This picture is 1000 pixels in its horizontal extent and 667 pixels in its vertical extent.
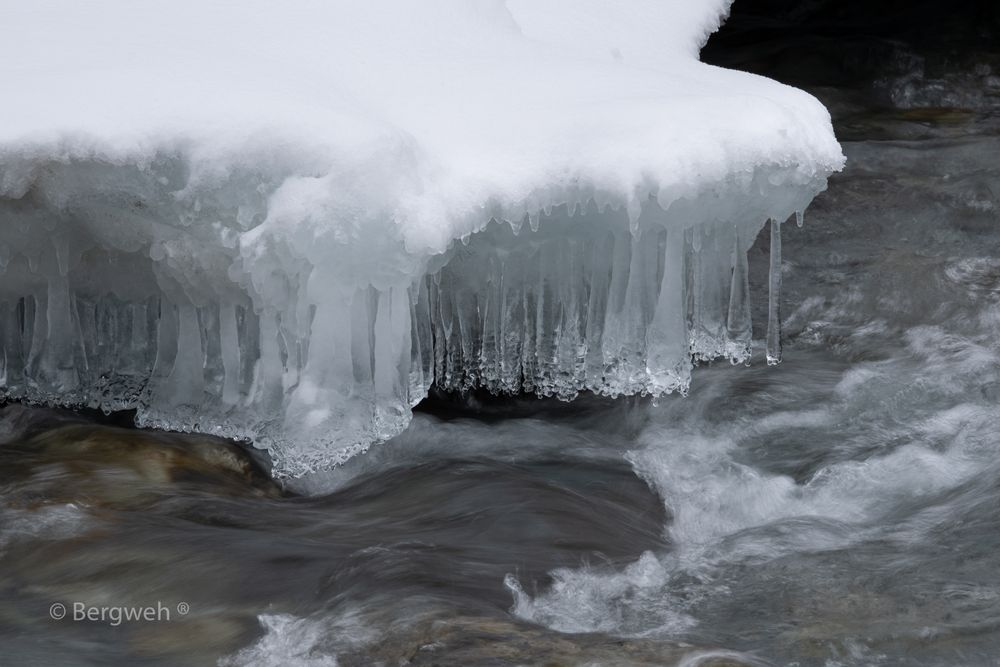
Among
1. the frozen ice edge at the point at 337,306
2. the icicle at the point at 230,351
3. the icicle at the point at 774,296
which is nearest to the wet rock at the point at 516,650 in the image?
the frozen ice edge at the point at 337,306

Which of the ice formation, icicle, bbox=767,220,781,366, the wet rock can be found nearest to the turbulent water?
the wet rock

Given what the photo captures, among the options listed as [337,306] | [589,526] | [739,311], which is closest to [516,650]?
[589,526]

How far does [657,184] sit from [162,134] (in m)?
1.37

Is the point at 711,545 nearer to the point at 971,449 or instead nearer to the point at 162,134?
the point at 971,449

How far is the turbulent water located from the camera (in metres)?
2.71

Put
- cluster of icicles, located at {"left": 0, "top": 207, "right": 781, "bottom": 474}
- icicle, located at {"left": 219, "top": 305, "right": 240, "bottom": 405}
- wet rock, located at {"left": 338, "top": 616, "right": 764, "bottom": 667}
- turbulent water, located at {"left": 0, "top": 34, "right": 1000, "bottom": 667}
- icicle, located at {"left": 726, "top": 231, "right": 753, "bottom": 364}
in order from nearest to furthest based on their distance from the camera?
1. wet rock, located at {"left": 338, "top": 616, "right": 764, "bottom": 667}
2. turbulent water, located at {"left": 0, "top": 34, "right": 1000, "bottom": 667}
3. cluster of icicles, located at {"left": 0, "top": 207, "right": 781, "bottom": 474}
4. icicle, located at {"left": 219, "top": 305, "right": 240, "bottom": 405}
5. icicle, located at {"left": 726, "top": 231, "right": 753, "bottom": 364}

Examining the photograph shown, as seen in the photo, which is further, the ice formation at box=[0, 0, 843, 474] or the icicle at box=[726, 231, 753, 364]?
the icicle at box=[726, 231, 753, 364]

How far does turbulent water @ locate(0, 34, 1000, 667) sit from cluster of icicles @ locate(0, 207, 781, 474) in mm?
173

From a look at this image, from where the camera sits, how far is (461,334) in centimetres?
409

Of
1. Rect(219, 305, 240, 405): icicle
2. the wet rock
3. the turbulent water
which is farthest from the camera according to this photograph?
Rect(219, 305, 240, 405): icicle

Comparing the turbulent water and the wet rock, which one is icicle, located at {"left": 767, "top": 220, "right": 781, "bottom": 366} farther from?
the wet rock

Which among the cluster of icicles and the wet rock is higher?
the cluster of icicles

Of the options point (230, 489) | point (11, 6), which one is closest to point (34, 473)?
point (230, 489)

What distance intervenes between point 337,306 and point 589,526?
918 millimetres
